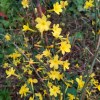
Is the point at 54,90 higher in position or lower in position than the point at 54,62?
lower

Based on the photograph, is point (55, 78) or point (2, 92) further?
point (2, 92)

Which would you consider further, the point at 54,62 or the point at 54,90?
the point at 54,90

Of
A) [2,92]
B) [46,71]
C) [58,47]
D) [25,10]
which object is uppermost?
[25,10]

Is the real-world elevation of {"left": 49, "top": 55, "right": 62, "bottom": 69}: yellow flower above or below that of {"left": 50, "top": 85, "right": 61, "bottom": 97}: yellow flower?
above

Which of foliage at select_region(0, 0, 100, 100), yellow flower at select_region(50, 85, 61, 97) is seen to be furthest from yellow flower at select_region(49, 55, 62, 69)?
yellow flower at select_region(50, 85, 61, 97)

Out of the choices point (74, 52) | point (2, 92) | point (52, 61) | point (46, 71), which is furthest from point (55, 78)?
point (74, 52)

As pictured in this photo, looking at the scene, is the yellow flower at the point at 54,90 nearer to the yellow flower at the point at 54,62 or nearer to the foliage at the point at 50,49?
the foliage at the point at 50,49

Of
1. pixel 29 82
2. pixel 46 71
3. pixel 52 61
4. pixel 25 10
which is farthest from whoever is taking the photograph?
pixel 25 10

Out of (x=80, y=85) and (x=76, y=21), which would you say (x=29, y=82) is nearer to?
(x=80, y=85)

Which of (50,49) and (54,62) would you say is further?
(50,49)

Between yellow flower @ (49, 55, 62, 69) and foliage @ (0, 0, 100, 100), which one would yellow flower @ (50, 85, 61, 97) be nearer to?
foliage @ (0, 0, 100, 100)

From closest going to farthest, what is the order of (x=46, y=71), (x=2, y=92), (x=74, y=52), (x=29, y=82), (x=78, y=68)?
(x=46, y=71) → (x=29, y=82) → (x=2, y=92) → (x=78, y=68) → (x=74, y=52)
